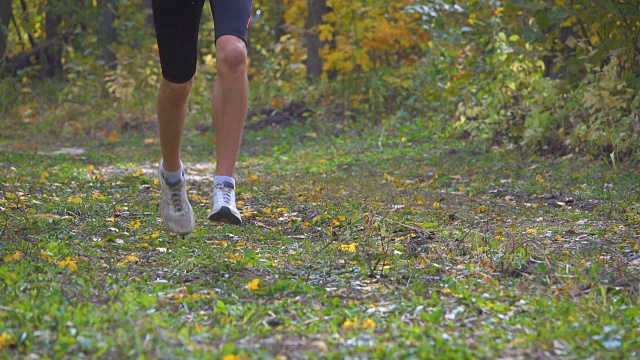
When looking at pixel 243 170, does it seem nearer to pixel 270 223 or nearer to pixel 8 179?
pixel 8 179

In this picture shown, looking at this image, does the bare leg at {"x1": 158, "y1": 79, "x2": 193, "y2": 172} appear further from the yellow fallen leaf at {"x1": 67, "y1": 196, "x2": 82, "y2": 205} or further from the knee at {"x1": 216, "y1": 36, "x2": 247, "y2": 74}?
the yellow fallen leaf at {"x1": 67, "y1": 196, "x2": 82, "y2": 205}

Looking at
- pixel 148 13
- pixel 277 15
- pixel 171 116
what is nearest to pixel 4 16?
pixel 148 13

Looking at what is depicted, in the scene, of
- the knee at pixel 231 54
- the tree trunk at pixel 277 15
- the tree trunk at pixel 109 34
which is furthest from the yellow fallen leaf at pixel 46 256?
the tree trunk at pixel 277 15

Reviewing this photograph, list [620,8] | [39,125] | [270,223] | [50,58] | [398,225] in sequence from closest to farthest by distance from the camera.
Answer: [398,225]
[270,223]
[620,8]
[39,125]
[50,58]

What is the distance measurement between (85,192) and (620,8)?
4.20 meters

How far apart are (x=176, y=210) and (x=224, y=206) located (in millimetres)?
433

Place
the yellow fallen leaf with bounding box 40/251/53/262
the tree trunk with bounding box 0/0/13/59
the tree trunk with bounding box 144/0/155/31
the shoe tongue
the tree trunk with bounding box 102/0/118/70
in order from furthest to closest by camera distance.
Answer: the tree trunk with bounding box 144/0/155/31, the tree trunk with bounding box 102/0/118/70, the tree trunk with bounding box 0/0/13/59, the shoe tongue, the yellow fallen leaf with bounding box 40/251/53/262

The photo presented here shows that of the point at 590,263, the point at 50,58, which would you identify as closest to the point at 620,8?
the point at 590,263

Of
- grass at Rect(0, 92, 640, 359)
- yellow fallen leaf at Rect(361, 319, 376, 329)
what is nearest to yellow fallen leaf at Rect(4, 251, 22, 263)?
grass at Rect(0, 92, 640, 359)

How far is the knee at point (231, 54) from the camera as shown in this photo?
3871 mm

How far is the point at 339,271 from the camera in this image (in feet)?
12.1

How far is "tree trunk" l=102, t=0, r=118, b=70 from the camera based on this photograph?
1566 cm

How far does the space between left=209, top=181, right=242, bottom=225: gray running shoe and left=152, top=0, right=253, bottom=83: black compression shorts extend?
21.8 inches

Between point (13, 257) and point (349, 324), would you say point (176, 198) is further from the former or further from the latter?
point (349, 324)
